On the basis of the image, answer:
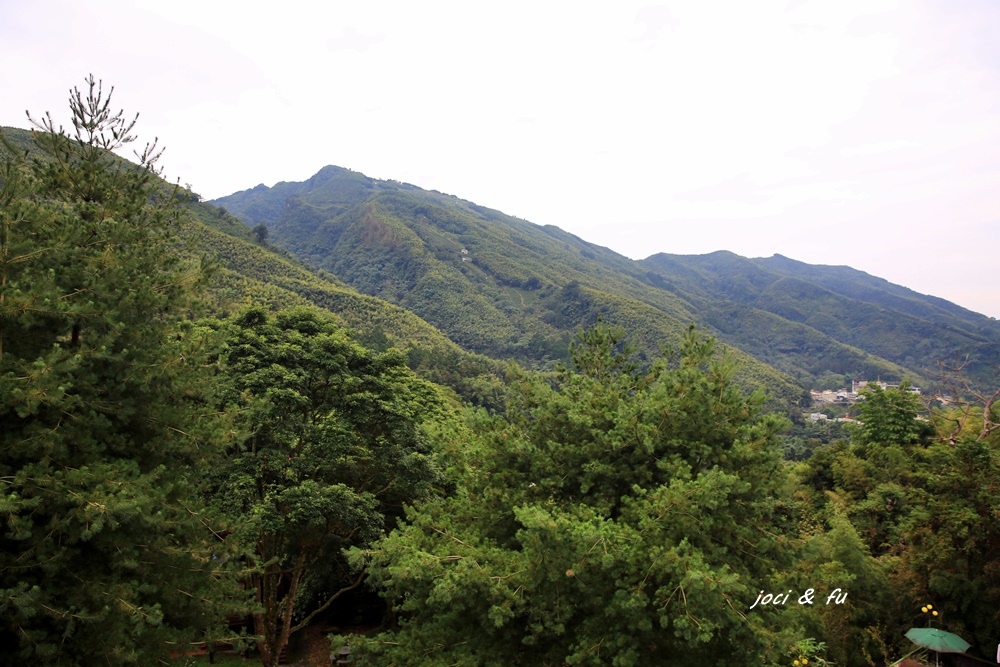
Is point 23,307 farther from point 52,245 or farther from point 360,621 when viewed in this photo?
point 360,621

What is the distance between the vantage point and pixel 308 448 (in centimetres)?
1023

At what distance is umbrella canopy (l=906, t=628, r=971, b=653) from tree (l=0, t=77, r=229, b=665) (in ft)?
39.2

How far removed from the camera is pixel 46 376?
16.4 ft

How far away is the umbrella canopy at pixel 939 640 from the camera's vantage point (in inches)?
383

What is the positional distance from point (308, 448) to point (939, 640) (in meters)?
12.0

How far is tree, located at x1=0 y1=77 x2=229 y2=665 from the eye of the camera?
16.7 ft

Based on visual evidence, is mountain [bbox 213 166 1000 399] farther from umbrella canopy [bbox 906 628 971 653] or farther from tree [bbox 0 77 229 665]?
tree [bbox 0 77 229 665]

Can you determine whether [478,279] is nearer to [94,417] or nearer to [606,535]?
[94,417]

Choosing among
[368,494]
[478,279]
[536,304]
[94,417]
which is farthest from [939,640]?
[478,279]

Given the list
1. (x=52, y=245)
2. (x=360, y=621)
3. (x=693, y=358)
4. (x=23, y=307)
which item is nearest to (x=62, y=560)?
(x=23, y=307)

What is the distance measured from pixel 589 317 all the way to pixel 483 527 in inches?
3715

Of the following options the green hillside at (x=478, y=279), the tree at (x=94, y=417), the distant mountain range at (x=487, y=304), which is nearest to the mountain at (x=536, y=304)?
the green hillside at (x=478, y=279)

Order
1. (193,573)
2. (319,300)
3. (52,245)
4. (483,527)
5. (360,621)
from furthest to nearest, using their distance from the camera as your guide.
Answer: (319,300) < (360,621) < (483,527) < (193,573) < (52,245)

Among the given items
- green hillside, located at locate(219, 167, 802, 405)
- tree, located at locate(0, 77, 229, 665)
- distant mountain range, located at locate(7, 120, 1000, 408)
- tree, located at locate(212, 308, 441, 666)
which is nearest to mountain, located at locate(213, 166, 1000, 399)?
green hillside, located at locate(219, 167, 802, 405)
